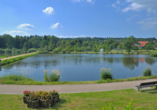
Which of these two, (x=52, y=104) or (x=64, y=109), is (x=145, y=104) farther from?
(x=52, y=104)

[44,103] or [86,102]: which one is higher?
[44,103]

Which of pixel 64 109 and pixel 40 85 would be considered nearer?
pixel 64 109

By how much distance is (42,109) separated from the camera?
227 inches

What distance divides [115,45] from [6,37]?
3381 inches

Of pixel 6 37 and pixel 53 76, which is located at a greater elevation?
pixel 6 37

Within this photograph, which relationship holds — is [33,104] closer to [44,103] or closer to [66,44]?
[44,103]

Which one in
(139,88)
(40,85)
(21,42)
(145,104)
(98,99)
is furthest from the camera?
(21,42)

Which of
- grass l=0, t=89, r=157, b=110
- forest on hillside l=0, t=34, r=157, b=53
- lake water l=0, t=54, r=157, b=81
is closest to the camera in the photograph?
grass l=0, t=89, r=157, b=110

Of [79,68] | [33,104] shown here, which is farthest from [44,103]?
[79,68]

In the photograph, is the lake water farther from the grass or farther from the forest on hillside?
the forest on hillside

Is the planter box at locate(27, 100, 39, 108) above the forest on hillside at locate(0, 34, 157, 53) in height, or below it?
below

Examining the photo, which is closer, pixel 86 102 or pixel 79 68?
pixel 86 102

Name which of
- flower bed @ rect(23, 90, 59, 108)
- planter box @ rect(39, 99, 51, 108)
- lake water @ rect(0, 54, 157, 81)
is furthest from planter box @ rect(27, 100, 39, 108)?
lake water @ rect(0, 54, 157, 81)

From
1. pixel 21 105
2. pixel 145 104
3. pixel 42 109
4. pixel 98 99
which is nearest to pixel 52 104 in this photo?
pixel 42 109
